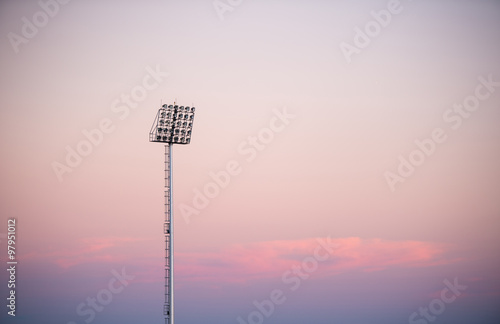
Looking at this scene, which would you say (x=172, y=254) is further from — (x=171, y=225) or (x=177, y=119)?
(x=177, y=119)

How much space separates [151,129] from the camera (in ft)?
184

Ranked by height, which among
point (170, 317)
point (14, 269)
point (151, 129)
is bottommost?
point (170, 317)

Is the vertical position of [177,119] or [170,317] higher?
[177,119]

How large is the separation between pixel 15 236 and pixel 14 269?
6.56 ft

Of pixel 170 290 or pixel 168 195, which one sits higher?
pixel 168 195

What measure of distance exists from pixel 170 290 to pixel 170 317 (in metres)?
1.72

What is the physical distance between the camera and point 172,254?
5494 centimetres

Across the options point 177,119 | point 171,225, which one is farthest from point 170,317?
point 177,119

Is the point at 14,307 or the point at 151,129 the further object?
the point at 151,129

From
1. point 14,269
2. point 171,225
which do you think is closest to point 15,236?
point 14,269

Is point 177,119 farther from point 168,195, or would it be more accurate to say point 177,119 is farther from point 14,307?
point 14,307

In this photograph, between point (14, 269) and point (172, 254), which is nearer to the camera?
point (14, 269)

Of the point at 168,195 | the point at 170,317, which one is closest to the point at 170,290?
the point at 170,317

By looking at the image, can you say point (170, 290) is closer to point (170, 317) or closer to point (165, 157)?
point (170, 317)
